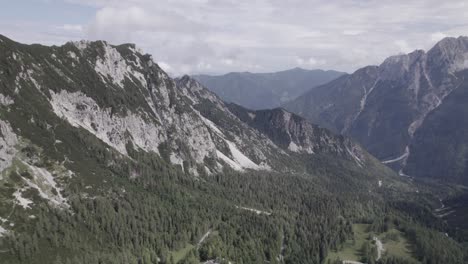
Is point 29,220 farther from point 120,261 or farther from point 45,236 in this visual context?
point 120,261

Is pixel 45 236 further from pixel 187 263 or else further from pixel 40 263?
pixel 187 263

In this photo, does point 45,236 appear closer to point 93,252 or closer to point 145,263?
point 93,252

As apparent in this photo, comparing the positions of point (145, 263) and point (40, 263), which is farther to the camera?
point (145, 263)

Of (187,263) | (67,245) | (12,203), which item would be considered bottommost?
(187,263)

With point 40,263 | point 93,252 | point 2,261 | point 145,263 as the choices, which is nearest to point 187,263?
point 145,263

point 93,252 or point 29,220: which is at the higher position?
point 29,220

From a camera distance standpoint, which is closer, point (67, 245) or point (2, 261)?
point (2, 261)

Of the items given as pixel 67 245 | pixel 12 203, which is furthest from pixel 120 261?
pixel 12 203

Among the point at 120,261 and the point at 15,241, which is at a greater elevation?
the point at 15,241
